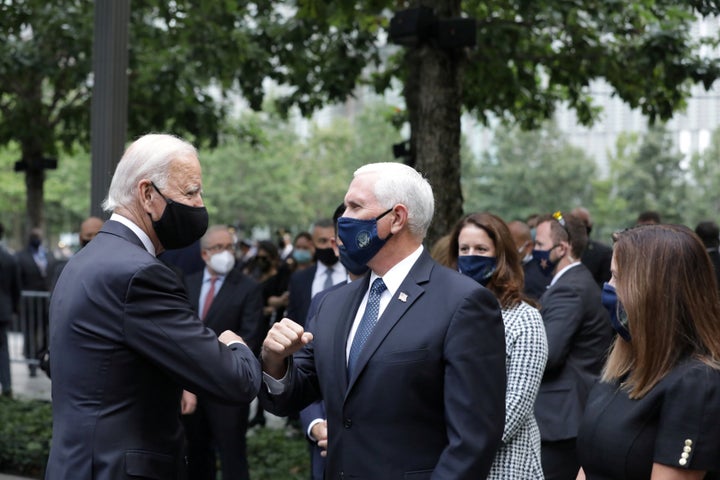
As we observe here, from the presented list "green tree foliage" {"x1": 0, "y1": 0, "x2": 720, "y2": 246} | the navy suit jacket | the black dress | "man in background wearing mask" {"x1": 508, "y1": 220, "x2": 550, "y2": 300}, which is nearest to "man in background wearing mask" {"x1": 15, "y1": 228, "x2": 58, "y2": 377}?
"green tree foliage" {"x1": 0, "y1": 0, "x2": 720, "y2": 246}

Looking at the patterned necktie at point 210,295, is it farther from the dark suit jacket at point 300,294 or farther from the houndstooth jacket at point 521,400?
the houndstooth jacket at point 521,400

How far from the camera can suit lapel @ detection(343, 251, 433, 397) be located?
371 centimetres

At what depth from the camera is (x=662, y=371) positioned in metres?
3.63

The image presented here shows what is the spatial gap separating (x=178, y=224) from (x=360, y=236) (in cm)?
65

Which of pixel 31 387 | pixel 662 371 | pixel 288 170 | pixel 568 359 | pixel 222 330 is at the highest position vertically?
Answer: pixel 288 170

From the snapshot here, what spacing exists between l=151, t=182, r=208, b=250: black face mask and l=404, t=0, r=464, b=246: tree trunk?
6621 mm

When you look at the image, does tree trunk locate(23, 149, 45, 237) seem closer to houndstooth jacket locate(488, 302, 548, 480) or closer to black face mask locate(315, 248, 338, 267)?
black face mask locate(315, 248, 338, 267)

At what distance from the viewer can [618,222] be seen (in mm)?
59344

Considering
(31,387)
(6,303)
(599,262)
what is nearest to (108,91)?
(599,262)

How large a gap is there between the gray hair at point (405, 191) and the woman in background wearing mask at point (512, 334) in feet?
3.02

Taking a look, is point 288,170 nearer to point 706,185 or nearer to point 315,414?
point 706,185

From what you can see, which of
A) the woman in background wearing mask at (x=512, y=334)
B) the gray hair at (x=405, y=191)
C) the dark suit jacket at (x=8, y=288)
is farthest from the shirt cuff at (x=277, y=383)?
the dark suit jacket at (x=8, y=288)

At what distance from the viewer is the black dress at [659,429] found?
11.4ft

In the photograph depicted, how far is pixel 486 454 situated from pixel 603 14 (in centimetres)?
985
